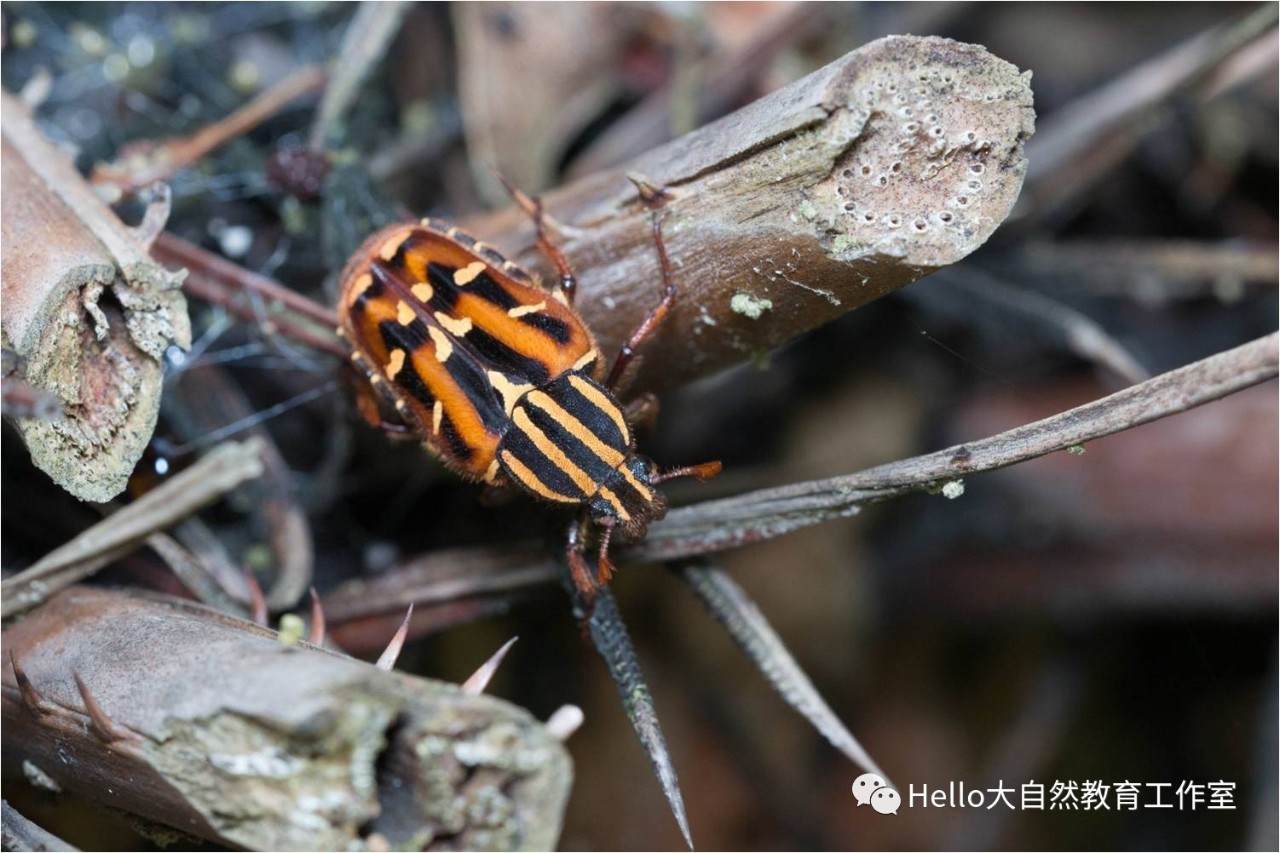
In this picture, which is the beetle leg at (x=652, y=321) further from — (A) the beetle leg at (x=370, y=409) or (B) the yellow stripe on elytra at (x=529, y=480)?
(A) the beetle leg at (x=370, y=409)

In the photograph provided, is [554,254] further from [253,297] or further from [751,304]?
[253,297]

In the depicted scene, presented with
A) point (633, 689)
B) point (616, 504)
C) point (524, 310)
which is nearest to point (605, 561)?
point (616, 504)

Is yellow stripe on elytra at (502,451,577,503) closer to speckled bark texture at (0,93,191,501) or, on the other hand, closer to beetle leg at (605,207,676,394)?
beetle leg at (605,207,676,394)

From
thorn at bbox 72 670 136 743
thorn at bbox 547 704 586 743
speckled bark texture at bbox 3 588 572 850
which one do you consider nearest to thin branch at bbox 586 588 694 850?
thorn at bbox 547 704 586 743

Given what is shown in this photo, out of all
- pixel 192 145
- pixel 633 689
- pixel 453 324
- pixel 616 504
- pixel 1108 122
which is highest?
pixel 1108 122

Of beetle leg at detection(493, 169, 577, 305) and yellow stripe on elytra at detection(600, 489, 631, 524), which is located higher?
beetle leg at detection(493, 169, 577, 305)

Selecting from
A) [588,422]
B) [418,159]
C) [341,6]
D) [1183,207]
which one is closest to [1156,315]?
[1183,207]

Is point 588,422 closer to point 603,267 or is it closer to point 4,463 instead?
point 603,267
